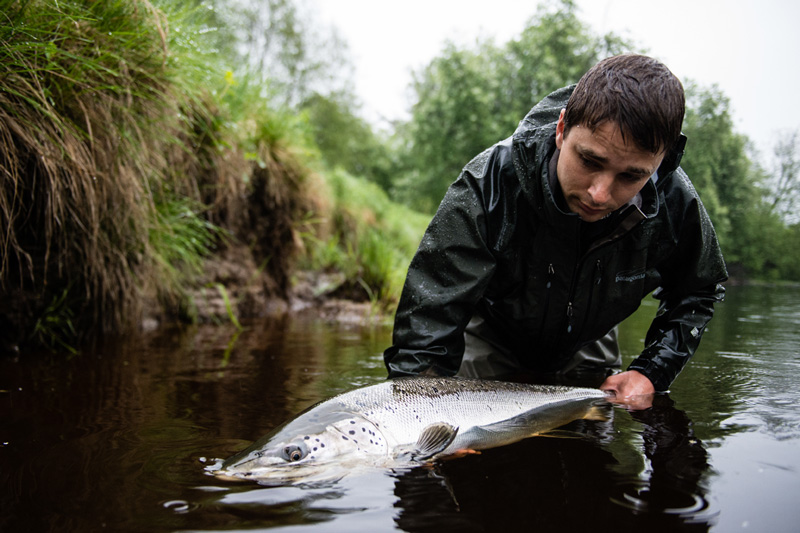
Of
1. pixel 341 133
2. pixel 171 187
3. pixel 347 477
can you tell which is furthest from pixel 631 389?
pixel 341 133

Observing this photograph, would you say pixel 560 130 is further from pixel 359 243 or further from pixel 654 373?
pixel 359 243

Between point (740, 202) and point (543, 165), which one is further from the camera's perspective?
point (740, 202)

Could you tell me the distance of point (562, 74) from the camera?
79.2 feet

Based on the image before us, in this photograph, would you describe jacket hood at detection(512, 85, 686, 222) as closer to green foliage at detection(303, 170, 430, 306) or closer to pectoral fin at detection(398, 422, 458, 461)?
pectoral fin at detection(398, 422, 458, 461)

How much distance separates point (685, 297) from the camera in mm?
3373

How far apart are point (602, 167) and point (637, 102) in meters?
0.30

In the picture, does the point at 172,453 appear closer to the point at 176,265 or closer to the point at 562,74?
the point at 176,265

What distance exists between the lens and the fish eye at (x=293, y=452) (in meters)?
2.05

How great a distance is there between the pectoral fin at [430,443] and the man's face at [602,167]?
1.22 metres

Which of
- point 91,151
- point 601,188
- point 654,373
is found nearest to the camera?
point 601,188

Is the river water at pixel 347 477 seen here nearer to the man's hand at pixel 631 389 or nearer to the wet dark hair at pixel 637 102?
the man's hand at pixel 631 389

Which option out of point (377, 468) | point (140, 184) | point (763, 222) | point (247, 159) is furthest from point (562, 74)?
point (377, 468)

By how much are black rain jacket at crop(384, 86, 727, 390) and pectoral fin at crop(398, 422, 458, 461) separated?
0.46m

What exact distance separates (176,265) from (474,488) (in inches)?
194
